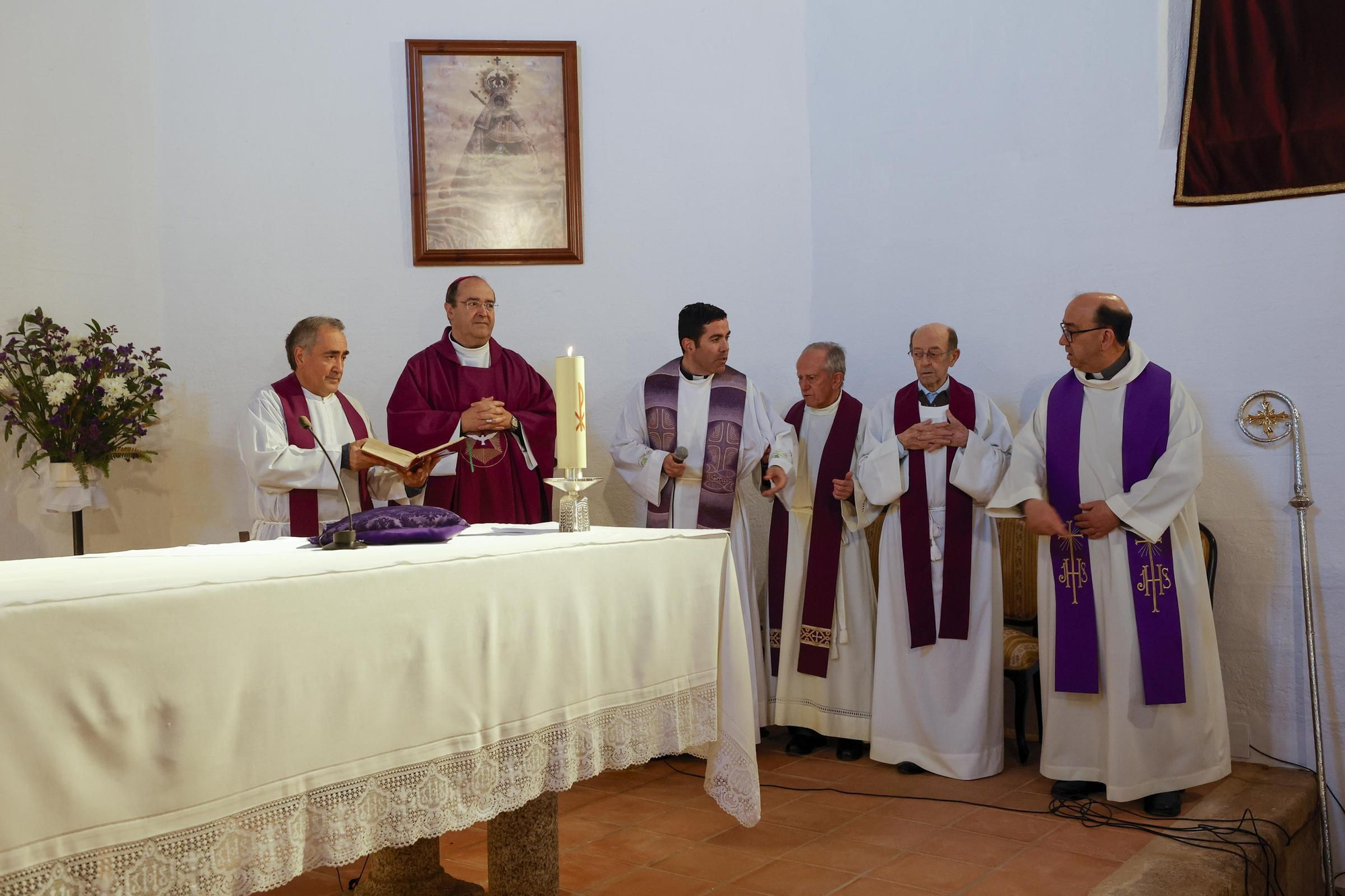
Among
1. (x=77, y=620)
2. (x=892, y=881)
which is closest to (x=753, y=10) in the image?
(x=892, y=881)

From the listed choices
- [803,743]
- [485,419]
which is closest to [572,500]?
[485,419]

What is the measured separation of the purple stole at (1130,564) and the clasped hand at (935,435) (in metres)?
0.42

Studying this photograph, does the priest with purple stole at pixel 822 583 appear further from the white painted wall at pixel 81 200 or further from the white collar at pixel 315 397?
the white painted wall at pixel 81 200

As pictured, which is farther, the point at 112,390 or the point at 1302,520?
the point at 112,390

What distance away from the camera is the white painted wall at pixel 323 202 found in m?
5.01

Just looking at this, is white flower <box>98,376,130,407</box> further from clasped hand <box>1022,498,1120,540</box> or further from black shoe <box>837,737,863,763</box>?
clasped hand <box>1022,498,1120,540</box>

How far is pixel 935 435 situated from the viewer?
500 centimetres

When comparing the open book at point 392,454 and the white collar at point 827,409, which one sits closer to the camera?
the open book at point 392,454

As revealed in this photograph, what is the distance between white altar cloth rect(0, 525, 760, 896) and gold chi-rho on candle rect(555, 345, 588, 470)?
0.75 feet

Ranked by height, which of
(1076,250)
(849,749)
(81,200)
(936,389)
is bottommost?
(849,749)

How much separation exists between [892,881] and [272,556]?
7.37 feet

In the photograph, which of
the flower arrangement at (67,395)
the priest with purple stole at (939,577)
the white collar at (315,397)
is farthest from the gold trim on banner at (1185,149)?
the flower arrangement at (67,395)

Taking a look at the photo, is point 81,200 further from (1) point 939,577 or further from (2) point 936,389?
(1) point 939,577

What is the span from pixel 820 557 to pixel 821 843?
1578mm
